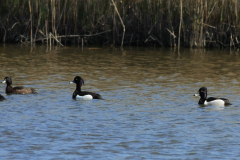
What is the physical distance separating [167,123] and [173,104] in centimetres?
207

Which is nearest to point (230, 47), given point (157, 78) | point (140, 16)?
point (140, 16)

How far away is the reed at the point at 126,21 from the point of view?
22.9 meters

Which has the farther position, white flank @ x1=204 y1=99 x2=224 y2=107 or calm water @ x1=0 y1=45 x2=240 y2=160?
white flank @ x1=204 y1=99 x2=224 y2=107

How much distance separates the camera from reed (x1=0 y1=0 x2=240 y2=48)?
903 inches

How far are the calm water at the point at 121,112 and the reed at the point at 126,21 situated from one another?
317 cm

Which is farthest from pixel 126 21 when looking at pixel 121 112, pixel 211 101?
pixel 121 112

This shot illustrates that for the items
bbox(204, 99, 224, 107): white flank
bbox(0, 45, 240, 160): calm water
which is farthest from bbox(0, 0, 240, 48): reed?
bbox(204, 99, 224, 107): white flank

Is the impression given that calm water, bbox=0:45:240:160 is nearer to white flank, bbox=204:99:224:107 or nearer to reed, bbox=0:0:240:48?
white flank, bbox=204:99:224:107

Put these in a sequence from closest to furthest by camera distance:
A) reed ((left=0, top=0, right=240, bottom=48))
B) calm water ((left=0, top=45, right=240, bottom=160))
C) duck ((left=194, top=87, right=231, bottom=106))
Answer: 1. calm water ((left=0, top=45, right=240, bottom=160))
2. duck ((left=194, top=87, right=231, bottom=106))
3. reed ((left=0, top=0, right=240, bottom=48))

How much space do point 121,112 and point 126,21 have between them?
13.9 meters

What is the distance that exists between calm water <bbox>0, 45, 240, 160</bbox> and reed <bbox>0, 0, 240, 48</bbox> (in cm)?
317

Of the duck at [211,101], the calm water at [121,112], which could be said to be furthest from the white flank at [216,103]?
the calm water at [121,112]

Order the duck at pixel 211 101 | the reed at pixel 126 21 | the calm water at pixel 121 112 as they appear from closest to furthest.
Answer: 1. the calm water at pixel 121 112
2. the duck at pixel 211 101
3. the reed at pixel 126 21

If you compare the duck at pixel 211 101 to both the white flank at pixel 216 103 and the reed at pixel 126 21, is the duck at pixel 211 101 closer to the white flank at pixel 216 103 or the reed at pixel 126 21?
the white flank at pixel 216 103
